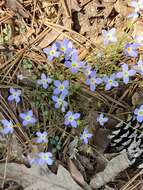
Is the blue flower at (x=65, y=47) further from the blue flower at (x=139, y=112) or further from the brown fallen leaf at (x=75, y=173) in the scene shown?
the brown fallen leaf at (x=75, y=173)

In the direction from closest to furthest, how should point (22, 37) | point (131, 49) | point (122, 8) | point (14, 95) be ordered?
point (14, 95), point (131, 49), point (22, 37), point (122, 8)

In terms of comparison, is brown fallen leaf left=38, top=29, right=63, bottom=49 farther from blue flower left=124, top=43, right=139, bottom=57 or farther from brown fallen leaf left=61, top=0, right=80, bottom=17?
blue flower left=124, top=43, right=139, bottom=57

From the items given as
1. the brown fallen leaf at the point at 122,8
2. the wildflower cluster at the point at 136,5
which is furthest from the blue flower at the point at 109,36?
the brown fallen leaf at the point at 122,8

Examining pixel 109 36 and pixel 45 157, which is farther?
pixel 109 36

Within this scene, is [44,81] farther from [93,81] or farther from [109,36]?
[109,36]

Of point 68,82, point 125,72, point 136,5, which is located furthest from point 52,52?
point 136,5

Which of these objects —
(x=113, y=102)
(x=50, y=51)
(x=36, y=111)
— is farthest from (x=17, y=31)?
(x=113, y=102)

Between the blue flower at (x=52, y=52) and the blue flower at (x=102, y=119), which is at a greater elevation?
the blue flower at (x=52, y=52)

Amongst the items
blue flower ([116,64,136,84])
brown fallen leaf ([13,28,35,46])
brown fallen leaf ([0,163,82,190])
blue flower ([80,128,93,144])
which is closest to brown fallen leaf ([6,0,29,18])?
brown fallen leaf ([13,28,35,46])
